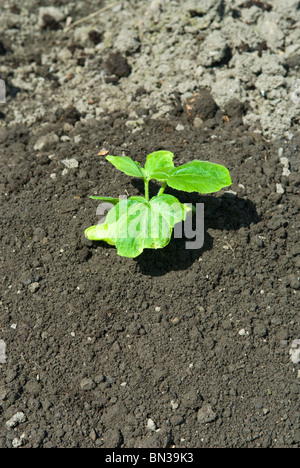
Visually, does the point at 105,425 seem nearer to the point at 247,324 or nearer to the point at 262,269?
the point at 247,324

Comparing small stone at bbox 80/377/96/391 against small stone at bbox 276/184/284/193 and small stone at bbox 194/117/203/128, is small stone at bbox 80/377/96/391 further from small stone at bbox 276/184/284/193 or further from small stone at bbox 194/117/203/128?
small stone at bbox 194/117/203/128

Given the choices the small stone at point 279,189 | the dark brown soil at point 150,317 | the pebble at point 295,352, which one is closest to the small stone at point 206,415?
the dark brown soil at point 150,317

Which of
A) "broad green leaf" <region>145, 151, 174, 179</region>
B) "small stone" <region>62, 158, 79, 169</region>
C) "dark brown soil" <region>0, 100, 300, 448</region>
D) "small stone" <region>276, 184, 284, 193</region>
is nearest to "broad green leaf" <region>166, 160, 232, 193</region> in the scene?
"broad green leaf" <region>145, 151, 174, 179</region>

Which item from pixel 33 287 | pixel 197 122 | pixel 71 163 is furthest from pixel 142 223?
pixel 197 122

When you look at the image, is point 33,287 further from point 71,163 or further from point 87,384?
point 71,163

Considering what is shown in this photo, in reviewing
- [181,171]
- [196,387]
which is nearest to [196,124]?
[181,171]

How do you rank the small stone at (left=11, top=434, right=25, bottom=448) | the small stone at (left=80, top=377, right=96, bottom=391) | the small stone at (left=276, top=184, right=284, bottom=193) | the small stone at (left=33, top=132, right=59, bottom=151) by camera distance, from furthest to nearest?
the small stone at (left=33, top=132, right=59, bottom=151) < the small stone at (left=276, top=184, right=284, bottom=193) < the small stone at (left=80, top=377, right=96, bottom=391) < the small stone at (left=11, top=434, right=25, bottom=448)
